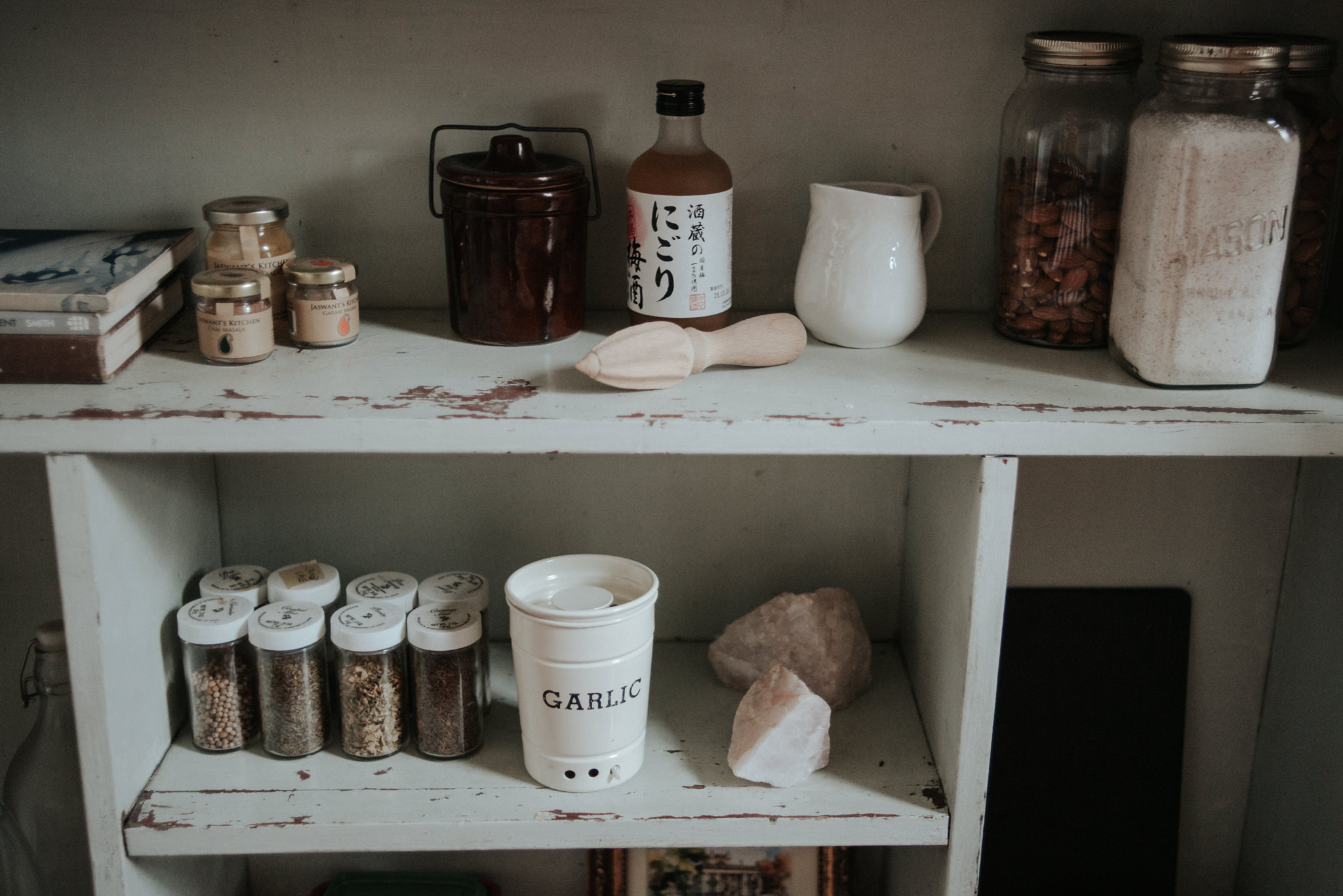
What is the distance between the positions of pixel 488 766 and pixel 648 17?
70 centimetres

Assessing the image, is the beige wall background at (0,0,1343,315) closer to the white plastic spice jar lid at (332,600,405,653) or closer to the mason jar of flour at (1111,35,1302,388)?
the mason jar of flour at (1111,35,1302,388)

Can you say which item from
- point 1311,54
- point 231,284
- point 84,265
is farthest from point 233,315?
point 1311,54

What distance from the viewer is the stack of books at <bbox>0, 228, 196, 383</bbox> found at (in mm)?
839

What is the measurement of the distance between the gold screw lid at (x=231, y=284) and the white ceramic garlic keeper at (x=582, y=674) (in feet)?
1.05

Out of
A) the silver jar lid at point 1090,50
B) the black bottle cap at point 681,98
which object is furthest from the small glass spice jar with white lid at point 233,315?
the silver jar lid at point 1090,50

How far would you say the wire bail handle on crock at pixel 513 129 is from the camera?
99cm

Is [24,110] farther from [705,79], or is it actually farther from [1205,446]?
[1205,446]

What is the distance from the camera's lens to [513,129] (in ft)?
3.39

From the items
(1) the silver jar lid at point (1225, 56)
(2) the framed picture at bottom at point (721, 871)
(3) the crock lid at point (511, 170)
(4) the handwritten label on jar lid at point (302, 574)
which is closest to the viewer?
(1) the silver jar lid at point (1225, 56)

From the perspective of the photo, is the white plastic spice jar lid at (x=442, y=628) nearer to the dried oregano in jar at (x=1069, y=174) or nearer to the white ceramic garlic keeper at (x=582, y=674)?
the white ceramic garlic keeper at (x=582, y=674)

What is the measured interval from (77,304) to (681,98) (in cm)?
50

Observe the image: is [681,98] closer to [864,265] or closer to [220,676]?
[864,265]

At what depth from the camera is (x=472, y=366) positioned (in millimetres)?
926

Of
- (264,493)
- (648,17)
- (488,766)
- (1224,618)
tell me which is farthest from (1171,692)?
(264,493)
